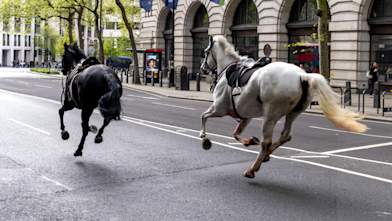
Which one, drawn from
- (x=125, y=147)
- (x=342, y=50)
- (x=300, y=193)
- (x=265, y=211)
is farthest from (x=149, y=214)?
(x=342, y=50)

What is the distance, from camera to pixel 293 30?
128ft

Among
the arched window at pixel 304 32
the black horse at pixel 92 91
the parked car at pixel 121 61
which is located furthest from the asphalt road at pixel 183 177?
the parked car at pixel 121 61

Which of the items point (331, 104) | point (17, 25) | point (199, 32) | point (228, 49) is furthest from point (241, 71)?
point (17, 25)

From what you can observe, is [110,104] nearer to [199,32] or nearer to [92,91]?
[92,91]

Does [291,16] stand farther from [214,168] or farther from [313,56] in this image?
[214,168]

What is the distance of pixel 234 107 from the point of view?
960 centimetres

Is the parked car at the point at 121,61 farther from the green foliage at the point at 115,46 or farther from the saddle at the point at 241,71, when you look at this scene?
the saddle at the point at 241,71

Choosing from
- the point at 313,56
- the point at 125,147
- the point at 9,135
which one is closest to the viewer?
the point at 125,147

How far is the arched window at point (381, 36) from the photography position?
3256cm

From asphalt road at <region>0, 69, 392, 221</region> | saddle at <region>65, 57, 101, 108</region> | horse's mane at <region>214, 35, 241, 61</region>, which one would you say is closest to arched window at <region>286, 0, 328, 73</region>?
asphalt road at <region>0, 69, 392, 221</region>

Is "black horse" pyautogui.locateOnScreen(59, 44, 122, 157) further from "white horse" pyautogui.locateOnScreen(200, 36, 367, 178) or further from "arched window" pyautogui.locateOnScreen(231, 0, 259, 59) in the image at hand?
"arched window" pyautogui.locateOnScreen(231, 0, 259, 59)

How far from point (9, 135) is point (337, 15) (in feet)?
81.9

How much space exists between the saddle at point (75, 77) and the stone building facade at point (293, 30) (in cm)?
2311

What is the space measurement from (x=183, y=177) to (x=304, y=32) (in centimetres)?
3051
